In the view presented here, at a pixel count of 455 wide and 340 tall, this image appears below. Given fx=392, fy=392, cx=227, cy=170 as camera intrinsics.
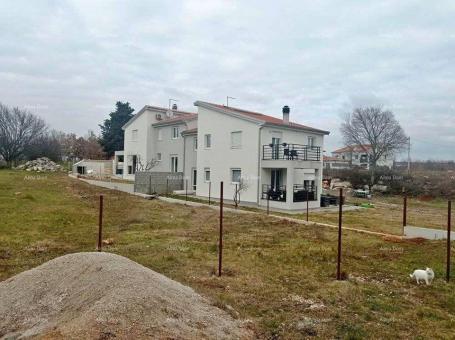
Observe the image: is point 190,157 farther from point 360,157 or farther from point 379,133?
point 360,157

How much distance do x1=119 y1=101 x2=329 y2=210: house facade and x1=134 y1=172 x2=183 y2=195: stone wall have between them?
1162 millimetres

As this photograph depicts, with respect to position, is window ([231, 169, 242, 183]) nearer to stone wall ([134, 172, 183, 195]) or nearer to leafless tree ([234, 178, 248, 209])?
leafless tree ([234, 178, 248, 209])

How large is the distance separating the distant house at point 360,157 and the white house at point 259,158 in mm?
25312

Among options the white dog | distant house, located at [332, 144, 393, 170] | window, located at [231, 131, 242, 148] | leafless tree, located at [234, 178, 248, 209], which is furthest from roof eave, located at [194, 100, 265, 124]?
distant house, located at [332, 144, 393, 170]

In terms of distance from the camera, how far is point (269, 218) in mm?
19891

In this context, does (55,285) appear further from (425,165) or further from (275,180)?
(425,165)

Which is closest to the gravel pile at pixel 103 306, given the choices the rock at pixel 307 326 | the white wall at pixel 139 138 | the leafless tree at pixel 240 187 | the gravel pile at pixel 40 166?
the rock at pixel 307 326

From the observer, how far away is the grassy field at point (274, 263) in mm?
6535

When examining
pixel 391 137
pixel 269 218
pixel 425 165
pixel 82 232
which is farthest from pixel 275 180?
pixel 425 165

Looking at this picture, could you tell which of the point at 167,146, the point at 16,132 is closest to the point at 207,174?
the point at 167,146

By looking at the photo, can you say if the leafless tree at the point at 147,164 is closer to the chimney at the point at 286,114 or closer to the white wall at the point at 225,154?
the white wall at the point at 225,154

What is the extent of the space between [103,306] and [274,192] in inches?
879

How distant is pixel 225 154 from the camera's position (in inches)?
1157

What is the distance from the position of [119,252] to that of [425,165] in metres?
67.0
